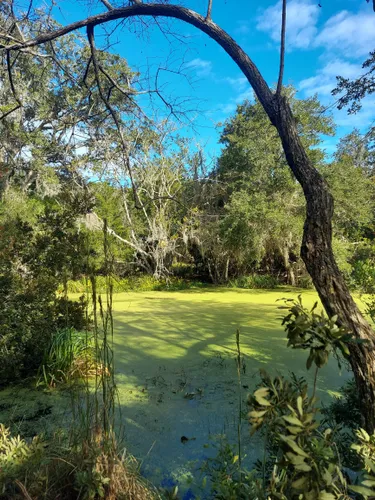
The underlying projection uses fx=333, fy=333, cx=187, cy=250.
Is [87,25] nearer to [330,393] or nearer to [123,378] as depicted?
[123,378]

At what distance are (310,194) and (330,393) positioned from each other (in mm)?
1814

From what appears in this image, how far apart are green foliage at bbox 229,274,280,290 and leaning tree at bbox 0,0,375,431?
8994 millimetres

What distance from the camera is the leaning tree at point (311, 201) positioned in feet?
4.84

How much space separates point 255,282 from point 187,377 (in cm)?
811

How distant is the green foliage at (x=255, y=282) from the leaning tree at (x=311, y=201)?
8994mm

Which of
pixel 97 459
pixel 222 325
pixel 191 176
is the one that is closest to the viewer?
pixel 97 459

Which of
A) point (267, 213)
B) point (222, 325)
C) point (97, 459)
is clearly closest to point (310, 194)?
point (97, 459)

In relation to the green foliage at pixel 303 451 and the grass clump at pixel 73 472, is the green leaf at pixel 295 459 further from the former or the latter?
the grass clump at pixel 73 472

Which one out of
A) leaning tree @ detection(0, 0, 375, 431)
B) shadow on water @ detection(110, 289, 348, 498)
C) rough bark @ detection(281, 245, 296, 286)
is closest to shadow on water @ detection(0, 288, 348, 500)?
shadow on water @ detection(110, 289, 348, 498)

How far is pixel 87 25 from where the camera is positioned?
1.99 m

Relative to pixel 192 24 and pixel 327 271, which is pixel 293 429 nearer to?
pixel 327 271

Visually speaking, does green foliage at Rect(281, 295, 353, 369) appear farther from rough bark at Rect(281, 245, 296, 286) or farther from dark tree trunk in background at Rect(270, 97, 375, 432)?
rough bark at Rect(281, 245, 296, 286)

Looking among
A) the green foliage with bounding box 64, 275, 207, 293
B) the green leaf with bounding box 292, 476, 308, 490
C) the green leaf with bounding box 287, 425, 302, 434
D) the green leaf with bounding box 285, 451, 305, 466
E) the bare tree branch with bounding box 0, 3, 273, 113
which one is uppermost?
the bare tree branch with bounding box 0, 3, 273, 113

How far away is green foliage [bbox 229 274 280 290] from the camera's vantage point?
10625mm
